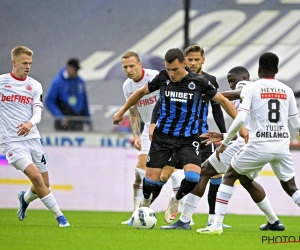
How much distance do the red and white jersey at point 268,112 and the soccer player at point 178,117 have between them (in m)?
0.55

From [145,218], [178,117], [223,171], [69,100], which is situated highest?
[69,100]

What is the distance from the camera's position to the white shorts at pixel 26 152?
30.9 ft

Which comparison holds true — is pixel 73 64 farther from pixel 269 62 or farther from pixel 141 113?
pixel 269 62

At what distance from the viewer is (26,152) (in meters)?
9.48

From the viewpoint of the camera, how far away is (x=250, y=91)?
8.12 meters

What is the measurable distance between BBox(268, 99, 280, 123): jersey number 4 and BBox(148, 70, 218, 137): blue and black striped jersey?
0.87 meters

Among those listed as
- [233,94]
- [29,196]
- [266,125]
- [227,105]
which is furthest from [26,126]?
[266,125]

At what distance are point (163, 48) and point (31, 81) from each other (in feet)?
20.3

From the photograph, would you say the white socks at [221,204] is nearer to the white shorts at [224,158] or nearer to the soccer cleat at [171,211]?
the white shorts at [224,158]

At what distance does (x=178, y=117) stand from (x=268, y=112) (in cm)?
114

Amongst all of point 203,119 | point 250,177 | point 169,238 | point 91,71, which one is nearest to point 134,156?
point 91,71

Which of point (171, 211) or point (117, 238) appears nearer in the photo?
point (117, 238)

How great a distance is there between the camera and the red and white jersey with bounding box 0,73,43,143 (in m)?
9.52

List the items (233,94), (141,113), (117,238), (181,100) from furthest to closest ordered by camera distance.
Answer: (141,113), (233,94), (181,100), (117,238)
